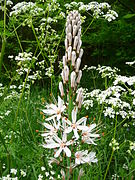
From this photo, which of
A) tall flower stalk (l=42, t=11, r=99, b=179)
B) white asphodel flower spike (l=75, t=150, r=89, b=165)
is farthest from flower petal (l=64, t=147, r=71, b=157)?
white asphodel flower spike (l=75, t=150, r=89, b=165)

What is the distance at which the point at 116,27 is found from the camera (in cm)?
844

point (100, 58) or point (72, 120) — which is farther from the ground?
point (72, 120)

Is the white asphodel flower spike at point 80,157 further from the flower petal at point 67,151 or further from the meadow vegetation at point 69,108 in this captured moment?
the flower petal at point 67,151

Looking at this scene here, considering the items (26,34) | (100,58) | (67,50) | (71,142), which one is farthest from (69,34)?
(26,34)

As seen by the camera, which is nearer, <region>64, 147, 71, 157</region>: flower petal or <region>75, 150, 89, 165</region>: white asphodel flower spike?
<region>64, 147, 71, 157</region>: flower petal

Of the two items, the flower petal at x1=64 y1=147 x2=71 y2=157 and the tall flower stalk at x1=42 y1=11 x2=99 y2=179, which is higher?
the tall flower stalk at x1=42 y1=11 x2=99 y2=179

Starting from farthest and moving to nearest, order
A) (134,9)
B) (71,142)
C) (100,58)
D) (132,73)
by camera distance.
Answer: (100,58), (132,73), (134,9), (71,142)

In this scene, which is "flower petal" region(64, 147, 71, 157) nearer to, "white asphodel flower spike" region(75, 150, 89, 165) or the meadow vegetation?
the meadow vegetation

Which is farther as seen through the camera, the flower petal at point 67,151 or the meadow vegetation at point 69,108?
the meadow vegetation at point 69,108

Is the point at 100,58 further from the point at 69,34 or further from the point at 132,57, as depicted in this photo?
the point at 69,34

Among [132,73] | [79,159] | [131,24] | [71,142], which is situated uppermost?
[131,24]

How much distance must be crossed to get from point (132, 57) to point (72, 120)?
20.8 feet

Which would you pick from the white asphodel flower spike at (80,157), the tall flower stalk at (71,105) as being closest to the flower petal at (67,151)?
the tall flower stalk at (71,105)

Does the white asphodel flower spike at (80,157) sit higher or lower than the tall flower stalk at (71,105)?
lower
